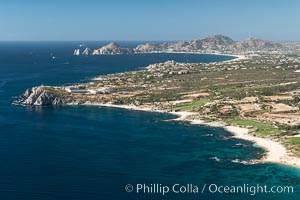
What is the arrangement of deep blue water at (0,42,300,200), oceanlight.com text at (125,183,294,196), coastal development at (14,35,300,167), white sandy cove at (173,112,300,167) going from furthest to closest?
1. coastal development at (14,35,300,167)
2. white sandy cove at (173,112,300,167)
3. deep blue water at (0,42,300,200)
4. oceanlight.com text at (125,183,294,196)

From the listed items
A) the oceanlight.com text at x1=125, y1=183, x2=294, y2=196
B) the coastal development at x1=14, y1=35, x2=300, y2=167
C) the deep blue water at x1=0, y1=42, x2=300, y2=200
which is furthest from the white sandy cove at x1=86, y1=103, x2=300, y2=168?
the oceanlight.com text at x1=125, y1=183, x2=294, y2=196

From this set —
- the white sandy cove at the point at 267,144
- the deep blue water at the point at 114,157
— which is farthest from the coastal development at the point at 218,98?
the deep blue water at the point at 114,157

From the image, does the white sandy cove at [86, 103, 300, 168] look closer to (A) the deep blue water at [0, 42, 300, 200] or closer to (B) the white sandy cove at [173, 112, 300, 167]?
(B) the white sandy cove at [173, 112, 300, 167]

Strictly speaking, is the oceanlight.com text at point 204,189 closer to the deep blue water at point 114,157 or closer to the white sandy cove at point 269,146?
the deep blue water at point 114,157

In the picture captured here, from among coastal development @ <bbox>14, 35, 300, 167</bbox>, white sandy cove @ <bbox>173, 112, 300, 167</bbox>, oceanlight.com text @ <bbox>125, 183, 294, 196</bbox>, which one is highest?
coastal development @ <bbox>14, 35, 300, 167</bbox>

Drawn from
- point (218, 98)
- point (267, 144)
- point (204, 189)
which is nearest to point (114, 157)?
point (204, 189)

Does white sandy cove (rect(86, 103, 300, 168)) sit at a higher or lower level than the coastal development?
lower

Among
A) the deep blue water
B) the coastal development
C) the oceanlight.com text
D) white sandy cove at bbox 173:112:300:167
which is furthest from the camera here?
the coastal development
